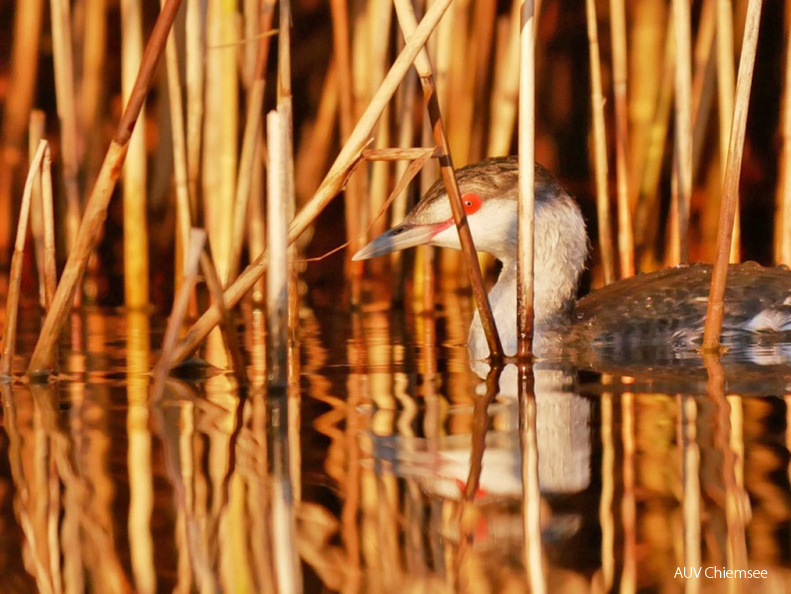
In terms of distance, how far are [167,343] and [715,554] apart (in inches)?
71.5

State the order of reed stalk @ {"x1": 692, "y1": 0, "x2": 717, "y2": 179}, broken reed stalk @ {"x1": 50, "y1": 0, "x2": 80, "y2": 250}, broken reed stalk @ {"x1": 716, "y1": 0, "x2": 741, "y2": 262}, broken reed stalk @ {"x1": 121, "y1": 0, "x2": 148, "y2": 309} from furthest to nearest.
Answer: reed stalk @ {"x1": 692, "y1": 0, "x2": 717, "y2": 179} → broken reed stalk @ {"x1": 121, "y1": 0, "x2": 148, "y2": 309} → broken reed stalk @ {"x1": 50, "y1": 0, "x2": 80, "y2": 250} → broken reed stalk @ {"x1": 716, "y1": 0, "x2": 741, "y2": 262}

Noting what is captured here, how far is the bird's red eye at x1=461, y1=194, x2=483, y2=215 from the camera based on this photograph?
18.5 feet

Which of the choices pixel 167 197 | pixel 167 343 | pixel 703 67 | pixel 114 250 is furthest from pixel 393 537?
pixel 114 250

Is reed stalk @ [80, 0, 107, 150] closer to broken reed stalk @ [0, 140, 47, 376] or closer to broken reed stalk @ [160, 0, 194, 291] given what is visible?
broken reed stalk @ [160, 0, 194, 291]

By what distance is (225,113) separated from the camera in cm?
674

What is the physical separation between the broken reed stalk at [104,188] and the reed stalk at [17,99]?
3.50 m

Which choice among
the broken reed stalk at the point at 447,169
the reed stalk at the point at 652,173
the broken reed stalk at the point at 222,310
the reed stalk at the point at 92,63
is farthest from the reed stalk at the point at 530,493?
the reed stalk at the point at 92,63

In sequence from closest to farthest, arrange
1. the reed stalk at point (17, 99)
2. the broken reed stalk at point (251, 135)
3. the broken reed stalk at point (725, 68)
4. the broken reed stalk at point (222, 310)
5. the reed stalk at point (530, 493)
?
the reed stalk at point (530, 493), the broken reed stalk at point (222, 310), the broken reed stalk at point (251, 135), the broken reed stalk at point (725, 68), the reed stalk at point (17, 99)

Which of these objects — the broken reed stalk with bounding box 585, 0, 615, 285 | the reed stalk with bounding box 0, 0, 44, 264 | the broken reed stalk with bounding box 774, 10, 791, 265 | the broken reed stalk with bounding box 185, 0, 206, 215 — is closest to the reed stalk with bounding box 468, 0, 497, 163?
the broken reed stalk with bounding box 585, 0, 615, 285

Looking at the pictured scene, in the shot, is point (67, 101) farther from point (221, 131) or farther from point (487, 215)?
point (487, 215)

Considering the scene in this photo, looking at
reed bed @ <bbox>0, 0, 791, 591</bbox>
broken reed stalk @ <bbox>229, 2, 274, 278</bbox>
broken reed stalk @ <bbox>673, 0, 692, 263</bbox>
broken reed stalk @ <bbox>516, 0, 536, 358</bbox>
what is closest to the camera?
reed bed @ <bbox>0, 0, 791, 591</bbox>

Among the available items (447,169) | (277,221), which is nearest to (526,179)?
(447,169)

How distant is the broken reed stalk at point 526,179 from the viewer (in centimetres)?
441

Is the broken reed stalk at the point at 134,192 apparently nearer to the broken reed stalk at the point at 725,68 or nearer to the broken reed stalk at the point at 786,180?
the broken reed stalk at the point at 725,68
